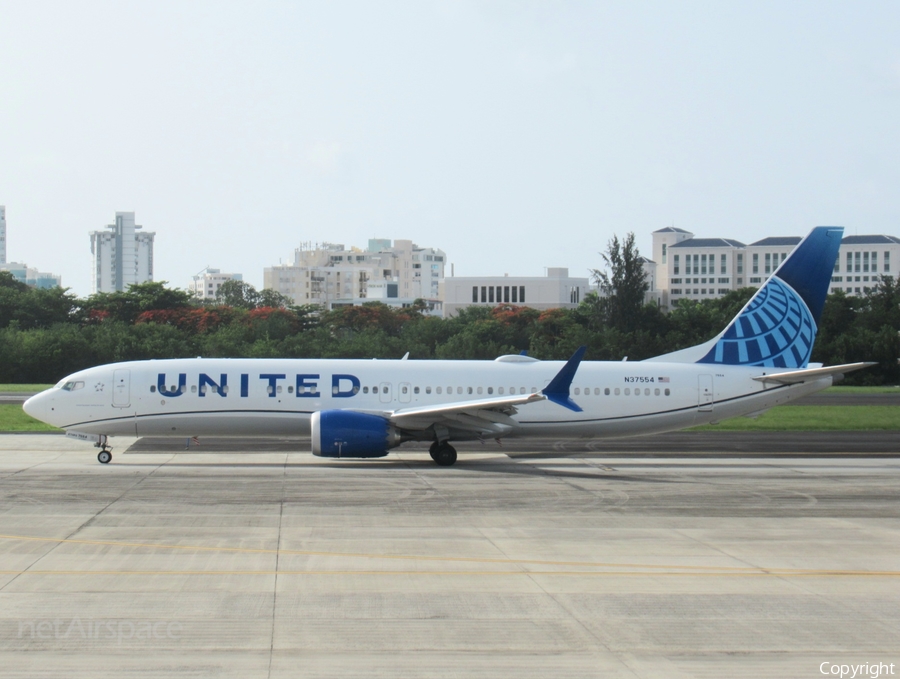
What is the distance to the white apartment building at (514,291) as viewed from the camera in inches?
6757

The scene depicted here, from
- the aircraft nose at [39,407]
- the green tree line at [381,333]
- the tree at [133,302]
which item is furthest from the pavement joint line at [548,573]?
the tree at [133,302]

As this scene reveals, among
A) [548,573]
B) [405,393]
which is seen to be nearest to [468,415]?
[405,393]

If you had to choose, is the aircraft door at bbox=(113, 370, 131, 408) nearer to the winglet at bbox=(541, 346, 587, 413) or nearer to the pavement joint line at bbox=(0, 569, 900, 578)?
the winglet at bbox=(541, 346, 587, 413)

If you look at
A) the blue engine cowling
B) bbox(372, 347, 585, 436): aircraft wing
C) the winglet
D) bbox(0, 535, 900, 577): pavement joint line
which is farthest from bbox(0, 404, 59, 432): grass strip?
bbox(0, 535, 900, 577): pavement joint line

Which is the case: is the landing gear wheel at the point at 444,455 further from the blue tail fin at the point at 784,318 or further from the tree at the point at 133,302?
the tree at the point at 133,302

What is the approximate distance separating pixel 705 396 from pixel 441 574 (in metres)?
20.1

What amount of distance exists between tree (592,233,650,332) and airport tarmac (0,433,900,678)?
6504cm

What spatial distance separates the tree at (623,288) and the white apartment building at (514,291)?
242ft

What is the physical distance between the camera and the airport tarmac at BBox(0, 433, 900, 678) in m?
11.3

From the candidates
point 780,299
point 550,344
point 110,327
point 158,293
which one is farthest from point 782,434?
point 158,293

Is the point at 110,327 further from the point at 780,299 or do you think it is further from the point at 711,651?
the point at 711,651

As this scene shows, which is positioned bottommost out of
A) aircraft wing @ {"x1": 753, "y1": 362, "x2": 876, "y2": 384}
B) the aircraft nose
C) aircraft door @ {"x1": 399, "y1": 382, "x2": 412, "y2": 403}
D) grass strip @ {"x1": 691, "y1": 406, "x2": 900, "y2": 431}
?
grass strip @ {"x1": 691, "y1": 406, "x2": 900, "y2": 431}

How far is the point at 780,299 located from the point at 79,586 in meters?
27.5

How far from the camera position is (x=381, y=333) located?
82.4m
